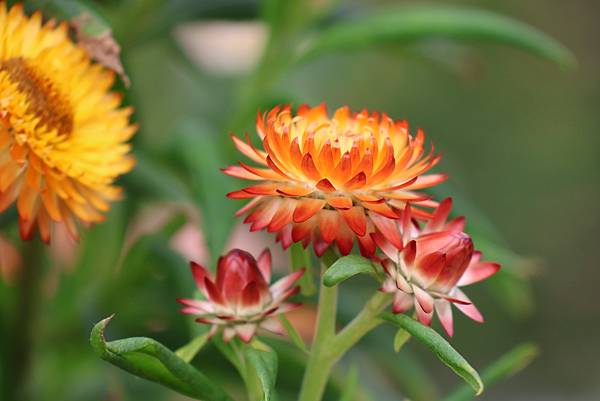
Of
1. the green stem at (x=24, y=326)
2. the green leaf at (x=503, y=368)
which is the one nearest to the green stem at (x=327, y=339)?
the green leaf at (x=503, y=368)

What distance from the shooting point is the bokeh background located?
967 millimetres

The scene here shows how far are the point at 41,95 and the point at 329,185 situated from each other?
23cm

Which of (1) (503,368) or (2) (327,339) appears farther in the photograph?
(1) (503,368)

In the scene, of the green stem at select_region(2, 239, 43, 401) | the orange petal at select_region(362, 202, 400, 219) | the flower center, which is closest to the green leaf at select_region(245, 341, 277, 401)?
the orange petal at select_region(362, 202, 400, 219)

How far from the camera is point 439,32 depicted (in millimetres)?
1029

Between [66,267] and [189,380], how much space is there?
74 cm

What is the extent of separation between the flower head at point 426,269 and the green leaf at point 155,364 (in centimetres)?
13

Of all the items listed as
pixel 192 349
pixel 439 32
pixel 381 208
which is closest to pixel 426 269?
pixel 381 208

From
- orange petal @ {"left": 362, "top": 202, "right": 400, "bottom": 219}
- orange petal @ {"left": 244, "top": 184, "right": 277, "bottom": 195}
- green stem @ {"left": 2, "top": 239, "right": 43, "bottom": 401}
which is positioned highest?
orange petal @ {"left": 362, "top": 202, "right": 400, "bottom": 219}

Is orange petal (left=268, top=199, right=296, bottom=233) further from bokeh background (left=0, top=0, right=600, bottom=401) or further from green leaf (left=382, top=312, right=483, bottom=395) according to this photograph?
bokeh background (left=0, top=0, right=600, bottom=401)

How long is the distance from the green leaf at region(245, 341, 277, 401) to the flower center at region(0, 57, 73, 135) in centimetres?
21

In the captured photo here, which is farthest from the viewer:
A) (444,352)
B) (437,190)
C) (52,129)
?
(437,190)

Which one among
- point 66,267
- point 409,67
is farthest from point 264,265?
point 409,67

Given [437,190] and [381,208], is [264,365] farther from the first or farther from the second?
[437,190]
